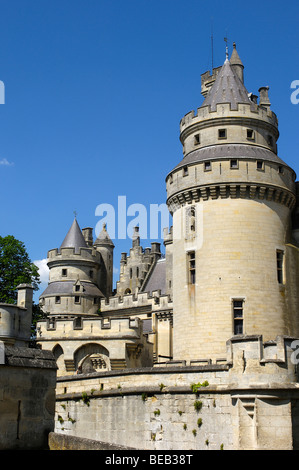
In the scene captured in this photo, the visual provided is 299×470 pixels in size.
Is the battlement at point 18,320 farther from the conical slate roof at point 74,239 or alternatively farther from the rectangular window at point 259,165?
the conical slate roof at point 74,239

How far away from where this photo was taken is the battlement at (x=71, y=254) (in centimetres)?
4397

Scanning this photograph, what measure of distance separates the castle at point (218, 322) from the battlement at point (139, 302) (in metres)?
5.56

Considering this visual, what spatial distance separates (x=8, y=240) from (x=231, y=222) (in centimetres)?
1857

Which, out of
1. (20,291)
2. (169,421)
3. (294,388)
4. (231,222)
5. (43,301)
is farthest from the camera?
(43,301)

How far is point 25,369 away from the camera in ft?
37.3

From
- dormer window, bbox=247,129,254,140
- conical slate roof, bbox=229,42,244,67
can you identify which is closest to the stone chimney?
conical slate roof, bbox=229,42,244,67

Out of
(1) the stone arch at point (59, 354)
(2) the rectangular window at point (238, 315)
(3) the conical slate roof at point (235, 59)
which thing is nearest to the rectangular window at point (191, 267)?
(2) the rectangular window at point (238, 315)

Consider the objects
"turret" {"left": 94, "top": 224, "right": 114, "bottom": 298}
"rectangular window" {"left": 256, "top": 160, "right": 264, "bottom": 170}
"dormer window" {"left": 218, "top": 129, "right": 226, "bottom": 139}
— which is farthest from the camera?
"turret" {"left": 94, "top": 224, "right": 114, "bottom": 298}

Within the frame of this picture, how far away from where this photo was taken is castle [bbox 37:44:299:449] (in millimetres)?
17656

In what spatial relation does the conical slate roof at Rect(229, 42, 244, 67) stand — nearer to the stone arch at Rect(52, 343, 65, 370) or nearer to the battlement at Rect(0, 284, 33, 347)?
the battlement at Rect(0, 284, 33, 347)

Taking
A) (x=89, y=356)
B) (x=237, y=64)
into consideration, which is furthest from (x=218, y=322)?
(x=237, y=64)

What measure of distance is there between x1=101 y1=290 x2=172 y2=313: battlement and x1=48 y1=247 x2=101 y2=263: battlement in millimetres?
3401

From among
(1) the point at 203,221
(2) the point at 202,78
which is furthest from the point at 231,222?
(2) the point at 202,78
